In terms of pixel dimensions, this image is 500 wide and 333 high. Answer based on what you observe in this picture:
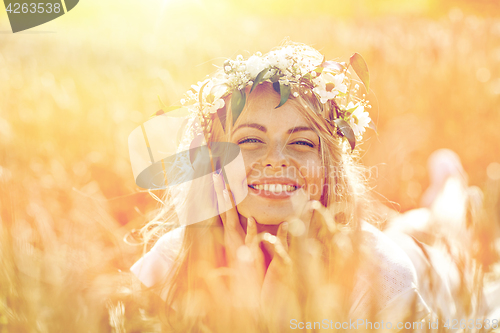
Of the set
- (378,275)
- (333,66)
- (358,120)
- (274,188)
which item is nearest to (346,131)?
(358,120)

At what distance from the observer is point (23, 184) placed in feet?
2.71

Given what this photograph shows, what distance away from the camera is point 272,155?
117cm

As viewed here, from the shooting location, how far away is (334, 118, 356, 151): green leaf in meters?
1.26

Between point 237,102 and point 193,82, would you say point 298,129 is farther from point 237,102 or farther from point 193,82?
point 193,82

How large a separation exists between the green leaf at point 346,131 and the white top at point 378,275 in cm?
36

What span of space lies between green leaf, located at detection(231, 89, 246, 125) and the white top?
24.9 inches

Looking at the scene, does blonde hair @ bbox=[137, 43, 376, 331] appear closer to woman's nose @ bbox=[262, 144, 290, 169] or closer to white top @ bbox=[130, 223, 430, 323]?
white top @ bbox=[130, 223, 430, 323]

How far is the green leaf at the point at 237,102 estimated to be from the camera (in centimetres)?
118

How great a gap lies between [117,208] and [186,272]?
0.94 meters

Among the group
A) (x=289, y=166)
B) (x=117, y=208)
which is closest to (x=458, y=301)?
(x=289, y=166)

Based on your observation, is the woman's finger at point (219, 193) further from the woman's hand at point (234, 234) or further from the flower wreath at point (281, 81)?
the flower wreath at point (281, 81)

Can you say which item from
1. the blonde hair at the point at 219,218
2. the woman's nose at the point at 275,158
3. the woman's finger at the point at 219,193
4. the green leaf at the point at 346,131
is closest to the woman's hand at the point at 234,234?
the woman's finger at the point at 219,193

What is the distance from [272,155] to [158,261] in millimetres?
938

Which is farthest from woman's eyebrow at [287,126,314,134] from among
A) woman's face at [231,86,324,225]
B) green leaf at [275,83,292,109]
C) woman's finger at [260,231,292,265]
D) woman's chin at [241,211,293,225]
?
woman's finger at [260,231,292,265]
